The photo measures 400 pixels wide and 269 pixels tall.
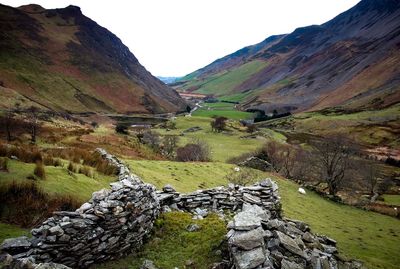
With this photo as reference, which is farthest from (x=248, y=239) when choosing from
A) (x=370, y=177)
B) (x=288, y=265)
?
(x=370, y=177)

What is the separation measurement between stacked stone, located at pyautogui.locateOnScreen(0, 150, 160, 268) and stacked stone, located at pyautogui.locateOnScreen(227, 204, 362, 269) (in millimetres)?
4249

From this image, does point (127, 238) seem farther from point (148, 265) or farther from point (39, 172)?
point (39, 172)

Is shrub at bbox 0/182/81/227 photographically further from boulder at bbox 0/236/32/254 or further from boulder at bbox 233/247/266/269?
boulder at bbox 233/247/266/269

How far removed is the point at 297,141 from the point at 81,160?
10381cm

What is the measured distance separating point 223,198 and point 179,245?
5779 mm

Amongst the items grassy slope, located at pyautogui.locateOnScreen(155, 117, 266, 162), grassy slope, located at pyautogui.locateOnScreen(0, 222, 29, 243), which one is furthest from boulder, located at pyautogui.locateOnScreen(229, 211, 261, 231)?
grassy slope, located at pyautogui.locateOnScreen(155, 117, 266, 162)

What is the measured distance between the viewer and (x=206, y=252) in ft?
44.0

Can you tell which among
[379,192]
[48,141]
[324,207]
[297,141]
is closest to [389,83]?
[297,141]

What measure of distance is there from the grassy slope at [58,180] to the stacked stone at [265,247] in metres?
7.64

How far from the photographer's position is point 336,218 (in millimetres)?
34812

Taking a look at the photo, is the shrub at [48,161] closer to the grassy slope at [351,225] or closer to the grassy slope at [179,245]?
the grassy slope at [179,245]

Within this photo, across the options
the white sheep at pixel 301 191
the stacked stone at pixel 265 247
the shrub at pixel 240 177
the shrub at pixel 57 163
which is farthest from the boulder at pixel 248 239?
the white sheep at pixel 301 191

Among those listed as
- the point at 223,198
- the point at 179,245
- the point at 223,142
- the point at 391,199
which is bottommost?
the point at 391,199

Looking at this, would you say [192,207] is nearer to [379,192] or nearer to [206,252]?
[206,252]
